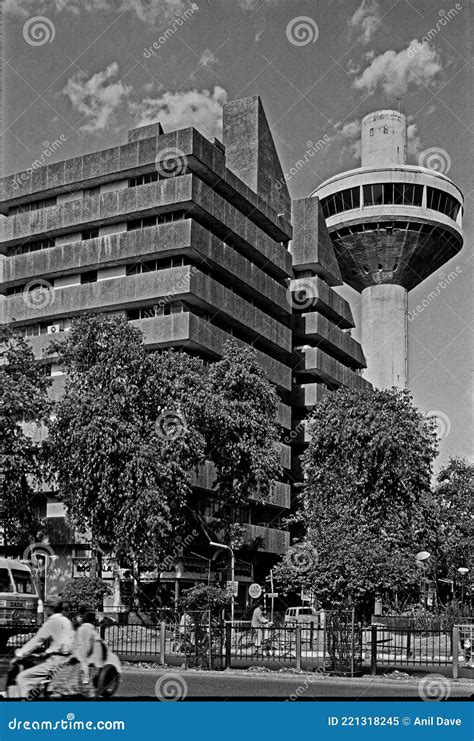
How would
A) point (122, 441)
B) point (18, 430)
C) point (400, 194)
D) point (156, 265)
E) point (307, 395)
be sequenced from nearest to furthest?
point (122, 441)
point (18, 430)
point (156, 265)
point (307, 395)
point (400, 194)

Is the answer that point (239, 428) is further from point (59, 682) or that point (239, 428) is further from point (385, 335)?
point (385, 335)

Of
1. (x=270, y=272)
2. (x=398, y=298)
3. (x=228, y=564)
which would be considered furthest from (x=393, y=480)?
(x=398, y=298)

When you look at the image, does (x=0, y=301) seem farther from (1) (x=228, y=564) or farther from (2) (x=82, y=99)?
(2) (x=82, y=99)

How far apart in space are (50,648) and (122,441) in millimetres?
26808

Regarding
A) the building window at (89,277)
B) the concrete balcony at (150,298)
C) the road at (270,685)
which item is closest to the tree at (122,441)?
the road at (270,685)

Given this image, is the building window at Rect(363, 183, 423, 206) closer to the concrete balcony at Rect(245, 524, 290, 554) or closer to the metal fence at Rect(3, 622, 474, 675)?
the concrete balcony at Rect(245, 524, 290, 554)

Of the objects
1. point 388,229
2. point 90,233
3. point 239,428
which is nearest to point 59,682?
point 239,428

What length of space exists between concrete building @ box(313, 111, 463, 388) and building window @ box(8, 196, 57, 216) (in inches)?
1141

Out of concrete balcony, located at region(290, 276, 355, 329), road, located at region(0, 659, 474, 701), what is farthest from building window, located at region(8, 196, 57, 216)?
road, located at region(0, 659, 474, 701)

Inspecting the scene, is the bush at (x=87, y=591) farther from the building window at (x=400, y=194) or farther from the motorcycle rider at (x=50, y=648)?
the building window at (x=400, y=194)

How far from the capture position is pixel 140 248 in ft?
204

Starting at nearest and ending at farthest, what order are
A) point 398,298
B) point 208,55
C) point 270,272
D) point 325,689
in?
1. point 208,55
2. point 325,689
3. point 270,272
4. point 398,298

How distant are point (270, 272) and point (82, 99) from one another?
5375 centimetres

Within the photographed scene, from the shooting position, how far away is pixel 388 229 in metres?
90.6
